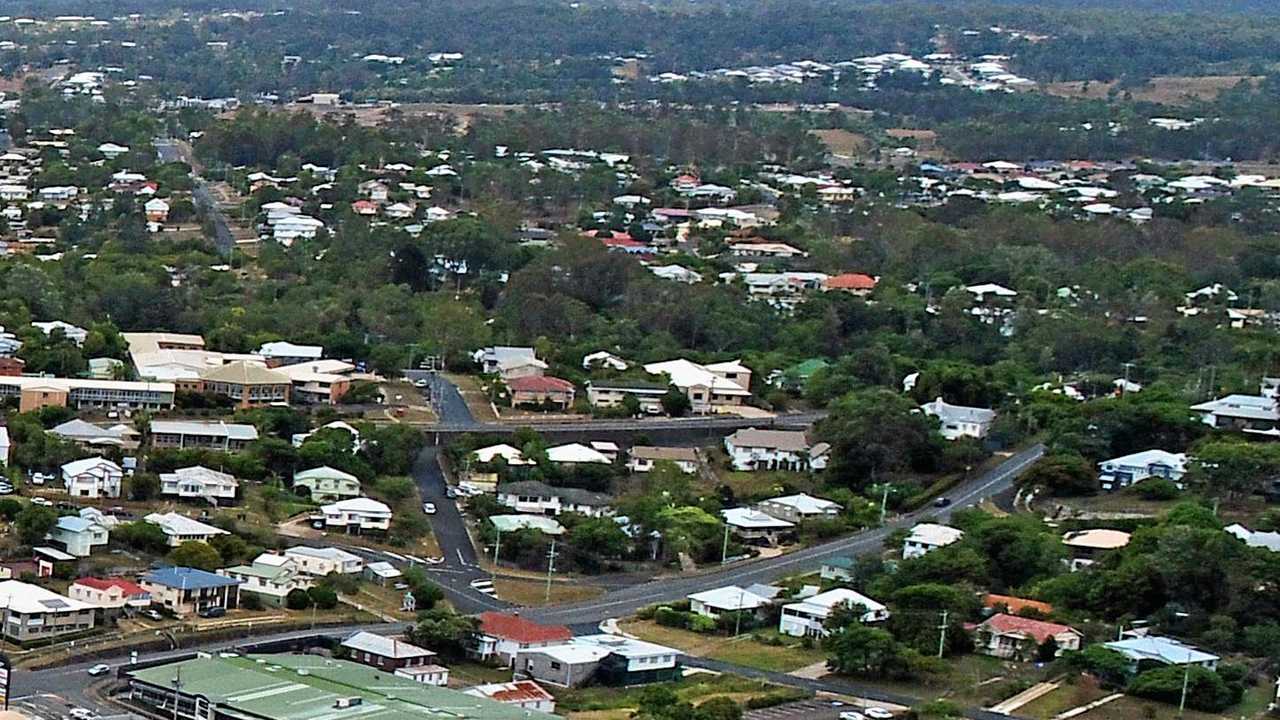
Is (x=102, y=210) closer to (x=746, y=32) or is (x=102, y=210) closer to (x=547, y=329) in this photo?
(x=547, y=329)

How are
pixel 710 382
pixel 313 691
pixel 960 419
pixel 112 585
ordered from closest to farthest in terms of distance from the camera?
pixel 313 691 → pixel 112 585 → pixel 960 419 → pixel 710 382

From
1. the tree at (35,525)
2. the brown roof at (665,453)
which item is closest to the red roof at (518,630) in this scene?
the tree at (35,525)

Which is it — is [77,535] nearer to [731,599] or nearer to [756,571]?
[731,599]

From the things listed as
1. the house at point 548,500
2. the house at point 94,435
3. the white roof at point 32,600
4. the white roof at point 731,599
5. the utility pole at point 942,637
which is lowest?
the house at point 548,500

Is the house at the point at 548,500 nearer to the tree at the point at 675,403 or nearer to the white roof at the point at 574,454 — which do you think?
the white roof at the point at 574,454

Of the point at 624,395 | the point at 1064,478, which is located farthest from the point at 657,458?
the point at 1064,478
